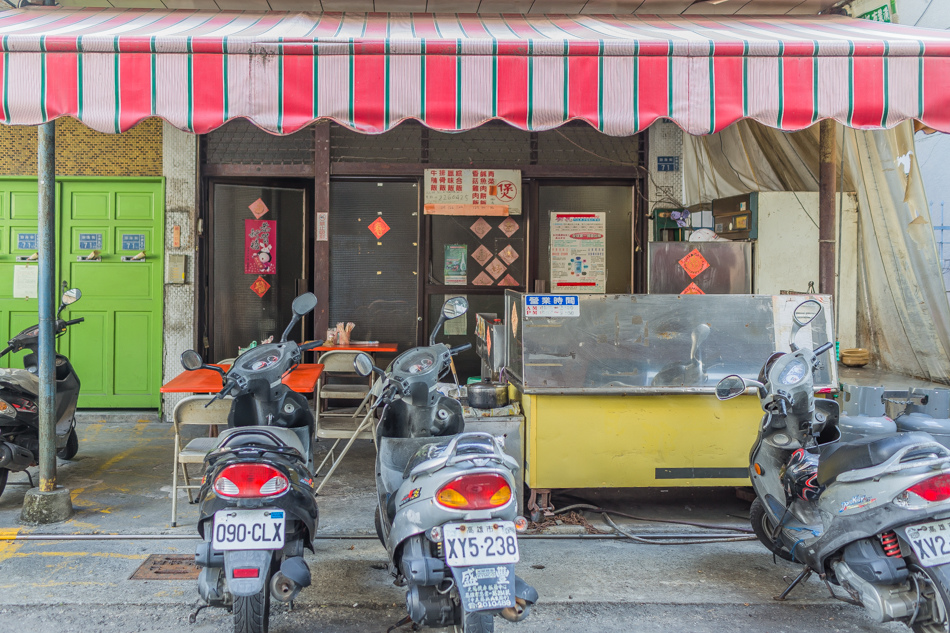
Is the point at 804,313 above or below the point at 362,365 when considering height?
above

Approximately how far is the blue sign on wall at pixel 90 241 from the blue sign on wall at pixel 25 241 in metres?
0.51

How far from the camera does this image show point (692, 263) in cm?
560

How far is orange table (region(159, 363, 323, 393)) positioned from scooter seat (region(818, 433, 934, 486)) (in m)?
3.34

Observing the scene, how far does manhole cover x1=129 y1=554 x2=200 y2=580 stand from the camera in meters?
4.02

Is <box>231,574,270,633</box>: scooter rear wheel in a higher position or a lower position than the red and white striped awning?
lower

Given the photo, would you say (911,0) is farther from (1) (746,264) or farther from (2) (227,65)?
(2) (227,65)

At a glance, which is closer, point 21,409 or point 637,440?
point 637,440

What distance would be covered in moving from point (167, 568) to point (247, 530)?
4.74ft

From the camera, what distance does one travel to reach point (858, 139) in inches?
238

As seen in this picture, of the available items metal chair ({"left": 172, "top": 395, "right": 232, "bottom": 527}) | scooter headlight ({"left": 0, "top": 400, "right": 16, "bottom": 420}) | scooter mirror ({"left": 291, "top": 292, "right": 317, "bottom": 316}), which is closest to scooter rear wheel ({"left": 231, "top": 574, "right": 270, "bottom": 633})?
scooter mirror ({"left": 291, "top": 292, "right": 317, "bottom": 316})

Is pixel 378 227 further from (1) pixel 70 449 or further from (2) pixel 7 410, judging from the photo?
(2) pixel 7 410

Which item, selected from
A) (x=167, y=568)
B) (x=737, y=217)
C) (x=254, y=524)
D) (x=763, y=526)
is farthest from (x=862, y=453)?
(x=737, y=217)

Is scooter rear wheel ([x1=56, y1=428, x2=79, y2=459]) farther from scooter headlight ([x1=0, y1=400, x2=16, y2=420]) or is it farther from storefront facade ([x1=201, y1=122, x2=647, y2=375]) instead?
storefront facade ([x1=201, y1=122, x2=647, y2=375])

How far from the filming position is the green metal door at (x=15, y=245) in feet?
25.8
